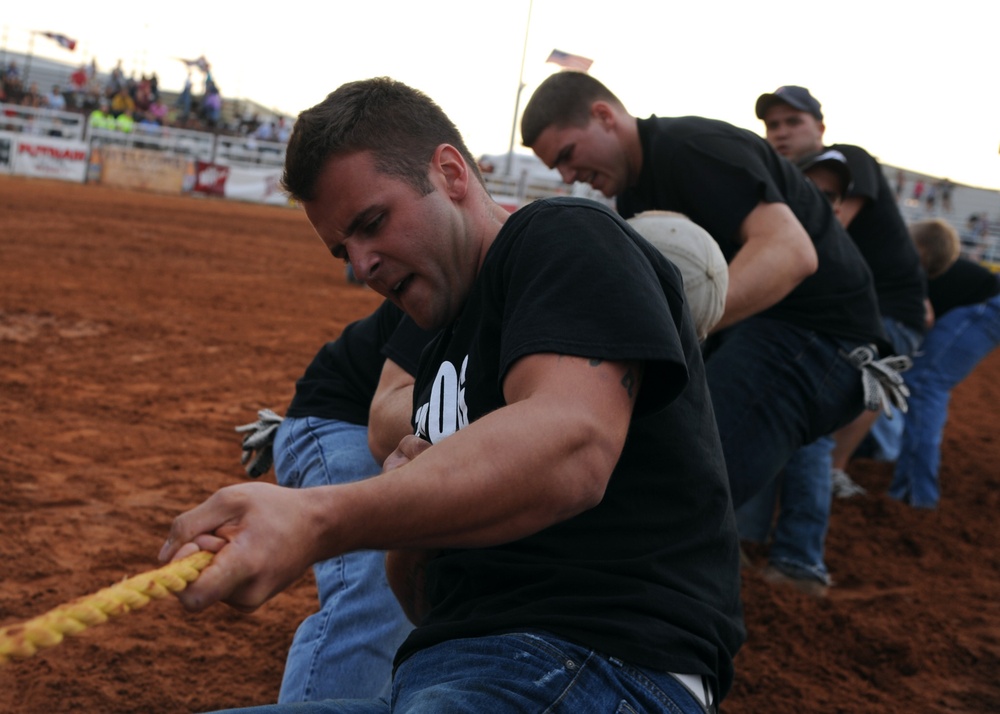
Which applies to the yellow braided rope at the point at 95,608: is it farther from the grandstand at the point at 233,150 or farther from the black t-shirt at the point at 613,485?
the grandstand at the point at 233,150

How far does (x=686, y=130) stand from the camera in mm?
3701

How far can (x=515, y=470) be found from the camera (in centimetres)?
141

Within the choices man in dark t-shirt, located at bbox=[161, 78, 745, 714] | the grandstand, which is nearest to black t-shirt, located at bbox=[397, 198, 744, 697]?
man in dark t-shirt, located at bbox=[161, 78, 745, 714]

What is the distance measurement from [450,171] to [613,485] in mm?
727

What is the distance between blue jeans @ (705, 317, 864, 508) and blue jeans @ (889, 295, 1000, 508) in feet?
10.3

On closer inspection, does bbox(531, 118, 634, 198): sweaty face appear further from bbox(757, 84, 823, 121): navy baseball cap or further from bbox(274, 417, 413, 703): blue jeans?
bbox(757, 84, 823, 121): navy baseball cap

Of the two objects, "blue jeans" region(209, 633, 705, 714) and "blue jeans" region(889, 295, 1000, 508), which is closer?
"blue jeans" region(209, 633, 705, 714)

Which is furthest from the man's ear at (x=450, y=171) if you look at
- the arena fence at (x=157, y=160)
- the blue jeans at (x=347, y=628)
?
the arena fence at (x=157, y=160)

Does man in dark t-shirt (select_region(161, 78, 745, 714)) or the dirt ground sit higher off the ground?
man in dark t-shirt (select_region(161, 78, 745, 714))

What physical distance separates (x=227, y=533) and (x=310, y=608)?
10.6 ft

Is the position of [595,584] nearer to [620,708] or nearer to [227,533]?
[620,708]

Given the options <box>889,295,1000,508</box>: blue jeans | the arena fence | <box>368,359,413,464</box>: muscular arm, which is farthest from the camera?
the arena fence

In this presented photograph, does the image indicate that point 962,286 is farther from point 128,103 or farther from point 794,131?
point 128,103

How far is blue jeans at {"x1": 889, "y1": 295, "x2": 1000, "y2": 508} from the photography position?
677 centimetres
